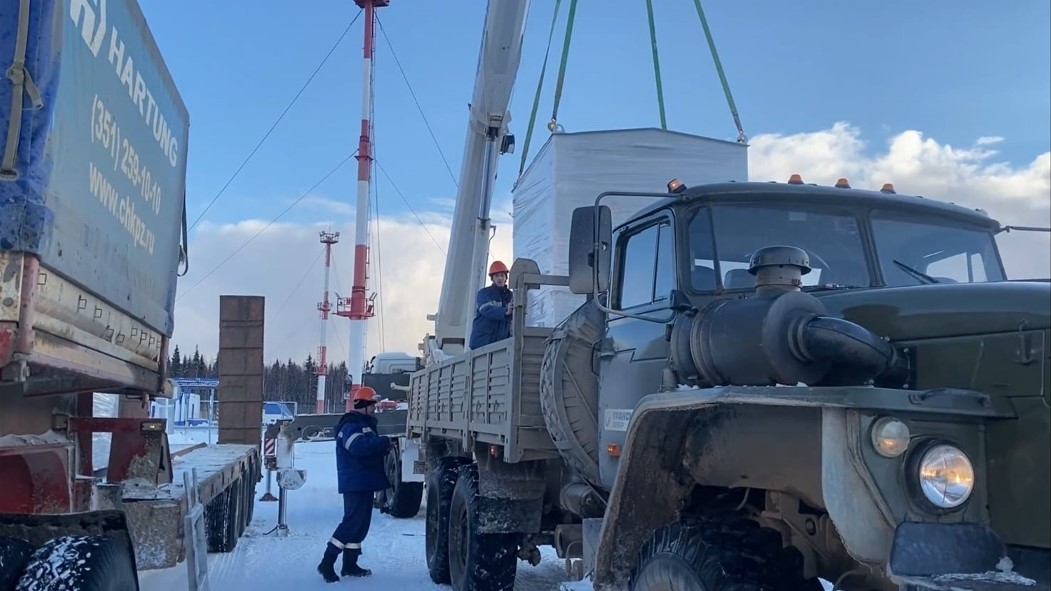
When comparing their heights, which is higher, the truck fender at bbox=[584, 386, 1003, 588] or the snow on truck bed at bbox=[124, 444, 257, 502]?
the truck fender at bbox=[584, 386, 1003, 588]

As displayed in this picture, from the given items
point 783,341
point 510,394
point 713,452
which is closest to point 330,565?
point 510,394

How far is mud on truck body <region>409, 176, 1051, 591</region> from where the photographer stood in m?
2.45

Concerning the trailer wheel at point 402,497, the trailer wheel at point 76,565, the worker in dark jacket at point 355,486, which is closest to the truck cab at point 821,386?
the trailer wheel at point 76,565

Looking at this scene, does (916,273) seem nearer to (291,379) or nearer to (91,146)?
(91,146)

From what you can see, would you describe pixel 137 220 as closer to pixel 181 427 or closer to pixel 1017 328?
pixel 1017 328

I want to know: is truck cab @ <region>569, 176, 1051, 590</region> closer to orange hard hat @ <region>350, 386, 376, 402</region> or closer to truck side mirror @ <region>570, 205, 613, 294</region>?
truck side mirror @ <region>570, 205, 613, 294</region>

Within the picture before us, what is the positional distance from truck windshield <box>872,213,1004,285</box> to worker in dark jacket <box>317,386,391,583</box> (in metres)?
Answer: 4.80

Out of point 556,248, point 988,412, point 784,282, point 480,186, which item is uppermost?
point 480,186

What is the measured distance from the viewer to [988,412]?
248 cm

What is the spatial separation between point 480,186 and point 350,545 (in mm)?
5125

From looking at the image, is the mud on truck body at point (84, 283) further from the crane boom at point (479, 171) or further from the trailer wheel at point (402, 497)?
the trailer wheel at point (402, 497)

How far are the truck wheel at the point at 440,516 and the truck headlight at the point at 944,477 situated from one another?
5.02m

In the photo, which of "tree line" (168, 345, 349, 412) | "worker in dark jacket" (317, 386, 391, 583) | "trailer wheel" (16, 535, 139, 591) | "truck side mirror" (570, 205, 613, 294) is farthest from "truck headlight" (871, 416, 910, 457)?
"tree line" (168, 345, 349, 412)

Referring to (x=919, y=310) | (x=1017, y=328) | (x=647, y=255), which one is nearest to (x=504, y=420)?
(x=647, y=255)
